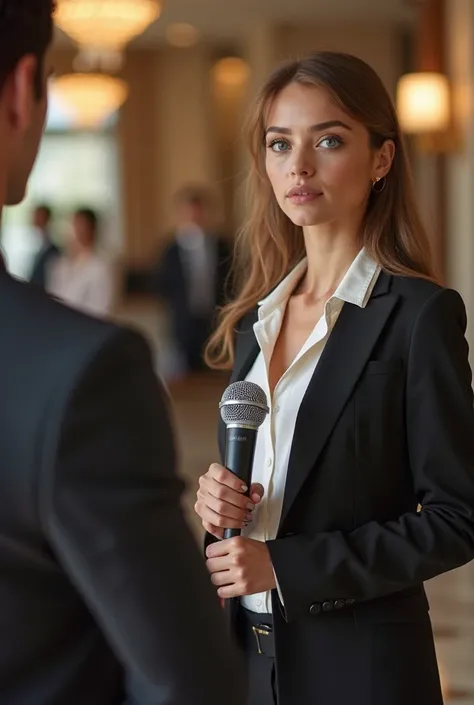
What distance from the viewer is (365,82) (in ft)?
7.22

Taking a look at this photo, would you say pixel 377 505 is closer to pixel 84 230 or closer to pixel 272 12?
pixel 84 230

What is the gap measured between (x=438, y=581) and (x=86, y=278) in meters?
4.79

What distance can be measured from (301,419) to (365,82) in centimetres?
62

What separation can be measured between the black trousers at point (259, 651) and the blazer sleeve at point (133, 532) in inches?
37.8

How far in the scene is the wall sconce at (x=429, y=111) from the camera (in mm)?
10477

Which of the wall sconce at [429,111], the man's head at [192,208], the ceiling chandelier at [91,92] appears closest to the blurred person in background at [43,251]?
the ceiling chandelier at [91,92]

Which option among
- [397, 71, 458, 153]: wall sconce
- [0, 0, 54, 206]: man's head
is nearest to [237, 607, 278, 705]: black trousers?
[0, 0, 54, 206]: man's head

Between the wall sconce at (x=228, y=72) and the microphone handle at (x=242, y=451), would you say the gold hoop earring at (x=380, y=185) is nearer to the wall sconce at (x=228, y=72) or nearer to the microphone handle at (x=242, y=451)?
the microphone handle at (x=242, y=451)

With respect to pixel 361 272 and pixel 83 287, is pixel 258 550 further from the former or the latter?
pixel 83 287

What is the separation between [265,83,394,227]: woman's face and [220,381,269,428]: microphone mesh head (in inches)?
13.6

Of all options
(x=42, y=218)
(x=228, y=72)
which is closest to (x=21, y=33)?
(x=42, y=218)

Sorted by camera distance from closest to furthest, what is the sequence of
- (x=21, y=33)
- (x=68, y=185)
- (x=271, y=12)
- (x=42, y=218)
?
(x=21, y=33), (x=42, y=218), (x=271, y=12), (x=68, y=185)

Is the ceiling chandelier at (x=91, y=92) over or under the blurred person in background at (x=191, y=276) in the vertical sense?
over

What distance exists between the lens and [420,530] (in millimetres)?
1972
